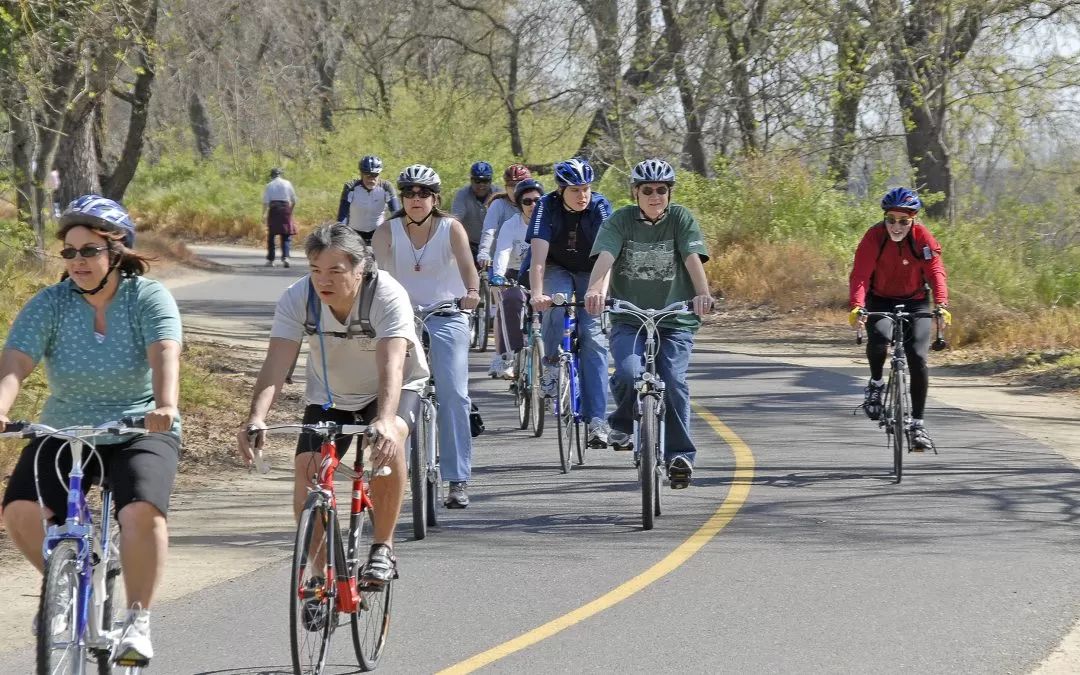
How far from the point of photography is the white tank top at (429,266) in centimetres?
909

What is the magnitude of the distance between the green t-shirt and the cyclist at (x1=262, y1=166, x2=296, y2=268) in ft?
74.7

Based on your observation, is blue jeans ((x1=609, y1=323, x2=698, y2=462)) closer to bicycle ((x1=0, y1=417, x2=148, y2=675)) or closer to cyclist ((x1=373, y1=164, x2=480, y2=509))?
cyclist ((x1=373, y1=164, x2=480, y2=509))

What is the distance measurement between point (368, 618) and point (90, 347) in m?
1.47

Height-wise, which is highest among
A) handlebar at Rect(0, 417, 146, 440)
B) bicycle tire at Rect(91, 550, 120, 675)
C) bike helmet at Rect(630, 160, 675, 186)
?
bike helmet at Rect(630, 160, 675, 186)

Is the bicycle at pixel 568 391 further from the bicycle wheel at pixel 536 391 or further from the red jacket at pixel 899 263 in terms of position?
the red jacket at pixel 899 263

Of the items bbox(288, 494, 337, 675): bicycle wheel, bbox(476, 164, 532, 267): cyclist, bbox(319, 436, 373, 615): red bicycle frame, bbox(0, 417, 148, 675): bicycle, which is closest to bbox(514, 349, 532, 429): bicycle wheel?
bbox(476, 164, 532, 267): cyclist

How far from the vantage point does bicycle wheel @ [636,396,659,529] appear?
27.5 ft

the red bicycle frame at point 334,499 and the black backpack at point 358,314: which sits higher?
the black backpack at point 358,314

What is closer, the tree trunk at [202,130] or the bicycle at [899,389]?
the bicycle at [899,389]

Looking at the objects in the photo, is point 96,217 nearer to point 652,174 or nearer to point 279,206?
point 652,174

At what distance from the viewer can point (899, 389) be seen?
10.5m

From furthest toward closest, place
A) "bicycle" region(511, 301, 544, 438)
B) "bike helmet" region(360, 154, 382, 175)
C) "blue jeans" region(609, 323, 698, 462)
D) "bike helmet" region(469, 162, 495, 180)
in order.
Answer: "bike helmet" region(360, 154, 382, 175) < "bike helmet" region(469, 162, 495, 180) < "bicycle" region(511, 301, 544, 438) < "blue jeans" region(609, 323, 698, 462)

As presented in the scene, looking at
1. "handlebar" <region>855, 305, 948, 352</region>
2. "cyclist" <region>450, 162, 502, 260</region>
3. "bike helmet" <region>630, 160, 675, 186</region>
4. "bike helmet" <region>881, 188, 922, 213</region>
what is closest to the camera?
"bike helmet" <region>630, 160, 675, 186</region>

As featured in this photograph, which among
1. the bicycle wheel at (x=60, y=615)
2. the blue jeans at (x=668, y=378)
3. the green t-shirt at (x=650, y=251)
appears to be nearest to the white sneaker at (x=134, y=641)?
the bicycle wheel at (x=60, y=615)
